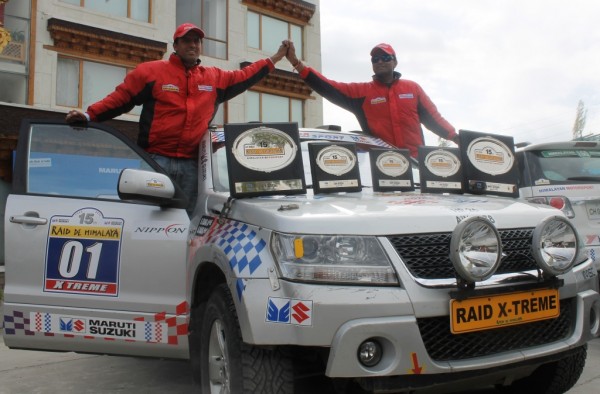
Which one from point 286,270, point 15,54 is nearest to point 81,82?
point 15,54

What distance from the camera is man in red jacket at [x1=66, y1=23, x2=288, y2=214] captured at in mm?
3900

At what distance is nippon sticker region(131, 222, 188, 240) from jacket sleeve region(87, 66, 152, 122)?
45.6 inches

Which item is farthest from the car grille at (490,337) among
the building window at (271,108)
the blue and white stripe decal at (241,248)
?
the building window at (271,108)

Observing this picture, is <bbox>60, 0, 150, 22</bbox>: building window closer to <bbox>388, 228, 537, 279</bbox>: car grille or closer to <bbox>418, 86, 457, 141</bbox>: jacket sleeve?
<bbox>418, 86, 457, 141</bbox>: jacket sleeve

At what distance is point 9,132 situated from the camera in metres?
13.3

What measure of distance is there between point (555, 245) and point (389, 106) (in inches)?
99.0

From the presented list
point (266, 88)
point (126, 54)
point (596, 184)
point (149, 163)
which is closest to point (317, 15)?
point (266, 88)

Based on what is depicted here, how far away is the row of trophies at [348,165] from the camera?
9.30ft

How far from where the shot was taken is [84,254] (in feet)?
10.9

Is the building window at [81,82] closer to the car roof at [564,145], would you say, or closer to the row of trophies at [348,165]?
the car roof at [564,145]

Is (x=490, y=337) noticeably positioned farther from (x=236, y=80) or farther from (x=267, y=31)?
(x=267, y=31)

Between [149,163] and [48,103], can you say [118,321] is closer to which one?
[149,163]

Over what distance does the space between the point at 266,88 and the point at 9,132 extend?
7.81m

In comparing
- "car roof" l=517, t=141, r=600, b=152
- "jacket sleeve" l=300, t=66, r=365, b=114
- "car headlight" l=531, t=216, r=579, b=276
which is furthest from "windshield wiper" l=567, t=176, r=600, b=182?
"car headlight" l=531, t=216, r=579, b=276
